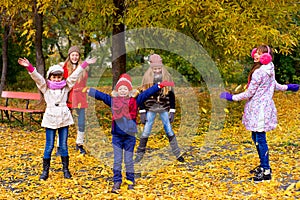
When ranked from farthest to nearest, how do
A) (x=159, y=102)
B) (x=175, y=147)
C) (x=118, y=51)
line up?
(x=118, y=51)
(x=175, y=147)
(x=159, y=102)

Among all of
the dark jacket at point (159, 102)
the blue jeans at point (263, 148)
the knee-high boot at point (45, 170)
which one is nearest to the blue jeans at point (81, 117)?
the dark jacket at point (159, 102)

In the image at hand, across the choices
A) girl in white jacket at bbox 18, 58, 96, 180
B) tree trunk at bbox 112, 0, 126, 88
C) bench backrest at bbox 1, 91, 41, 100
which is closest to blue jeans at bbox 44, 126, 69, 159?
girl in white jacket at bbox 18, 58, 96, 180

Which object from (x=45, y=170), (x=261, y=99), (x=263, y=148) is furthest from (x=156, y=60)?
(x=45, y=170)

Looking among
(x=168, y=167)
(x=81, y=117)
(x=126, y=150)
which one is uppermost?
(x=81, y=117)

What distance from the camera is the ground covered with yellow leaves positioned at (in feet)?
17.0

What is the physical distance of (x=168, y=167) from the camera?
6.34 meters

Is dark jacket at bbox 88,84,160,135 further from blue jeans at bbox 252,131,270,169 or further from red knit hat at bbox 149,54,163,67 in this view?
blue jeans at bbox 252,131,270,169

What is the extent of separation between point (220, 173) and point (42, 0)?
4.69 metres

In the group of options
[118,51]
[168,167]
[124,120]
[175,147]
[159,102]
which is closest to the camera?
[124,120]

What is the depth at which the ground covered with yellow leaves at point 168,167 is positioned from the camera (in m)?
5.18

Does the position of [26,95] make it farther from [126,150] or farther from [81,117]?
[126,150]

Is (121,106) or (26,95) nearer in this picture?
(121,106)

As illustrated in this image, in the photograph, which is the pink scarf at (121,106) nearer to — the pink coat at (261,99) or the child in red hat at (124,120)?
the child in red hat at (124,120)

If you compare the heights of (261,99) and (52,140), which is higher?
(261,99)
